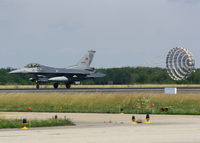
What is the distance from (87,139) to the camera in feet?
48.1

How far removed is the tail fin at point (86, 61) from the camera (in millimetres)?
69812

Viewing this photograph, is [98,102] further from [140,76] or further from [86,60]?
[86,60]

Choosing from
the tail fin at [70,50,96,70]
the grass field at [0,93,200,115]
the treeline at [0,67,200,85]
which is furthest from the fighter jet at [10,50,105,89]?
the grass field at [0,93,200,115]

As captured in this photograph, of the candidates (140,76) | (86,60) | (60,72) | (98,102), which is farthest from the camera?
(86,60)

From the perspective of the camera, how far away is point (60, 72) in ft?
211

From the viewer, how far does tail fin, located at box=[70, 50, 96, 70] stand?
2749 inches

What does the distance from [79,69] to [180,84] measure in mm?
19987

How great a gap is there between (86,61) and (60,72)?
786 cm

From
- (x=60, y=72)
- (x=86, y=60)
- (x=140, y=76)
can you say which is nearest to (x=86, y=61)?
(x=86, y=60)

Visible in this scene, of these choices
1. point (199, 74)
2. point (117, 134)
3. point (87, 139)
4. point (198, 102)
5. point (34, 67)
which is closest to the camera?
point (87, 139)

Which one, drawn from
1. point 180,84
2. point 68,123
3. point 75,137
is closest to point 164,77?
point 180,84

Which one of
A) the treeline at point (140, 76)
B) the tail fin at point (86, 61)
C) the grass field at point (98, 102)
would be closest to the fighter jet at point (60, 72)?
the tail fin at point (86, 61)

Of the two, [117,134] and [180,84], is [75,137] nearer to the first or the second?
[117,134]

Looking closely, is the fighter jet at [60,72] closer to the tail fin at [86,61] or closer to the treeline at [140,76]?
the tail fin at [86,61]
